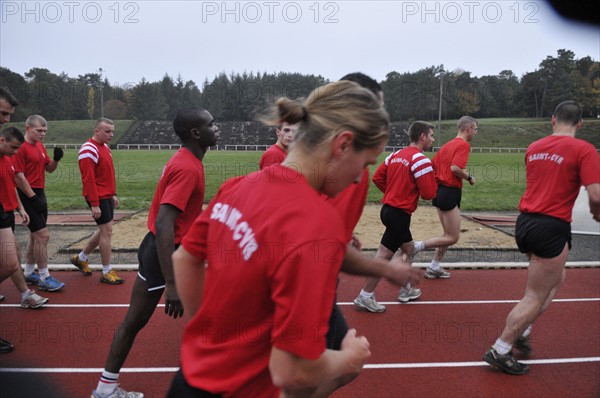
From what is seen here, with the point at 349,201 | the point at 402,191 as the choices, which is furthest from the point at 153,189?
the point at 349,201

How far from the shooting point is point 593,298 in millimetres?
6520

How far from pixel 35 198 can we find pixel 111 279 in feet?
5.12

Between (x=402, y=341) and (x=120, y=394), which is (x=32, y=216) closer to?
(x=120, y=394)

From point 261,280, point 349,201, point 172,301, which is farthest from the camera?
point 172,301

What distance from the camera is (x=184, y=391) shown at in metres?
1.66

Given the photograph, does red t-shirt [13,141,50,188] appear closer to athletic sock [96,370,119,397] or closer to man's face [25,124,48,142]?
man's face [25,124,48,142]

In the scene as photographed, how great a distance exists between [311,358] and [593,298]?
261 inches

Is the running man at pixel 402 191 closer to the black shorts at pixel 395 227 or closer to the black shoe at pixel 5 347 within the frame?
the black shorts at pixel 395 227

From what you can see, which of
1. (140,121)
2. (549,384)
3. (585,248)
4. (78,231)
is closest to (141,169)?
(78,231)

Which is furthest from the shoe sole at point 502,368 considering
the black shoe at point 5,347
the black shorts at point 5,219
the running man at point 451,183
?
the black shorts at point 5,219

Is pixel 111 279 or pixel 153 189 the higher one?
pixel 153 189

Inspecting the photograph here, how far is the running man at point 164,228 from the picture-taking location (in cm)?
340

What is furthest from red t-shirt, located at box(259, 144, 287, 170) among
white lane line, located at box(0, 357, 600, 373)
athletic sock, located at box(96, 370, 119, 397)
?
athletic sock, located at box(96, 370, 119, 397)

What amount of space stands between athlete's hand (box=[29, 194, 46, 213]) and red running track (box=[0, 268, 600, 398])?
1.19 metres
